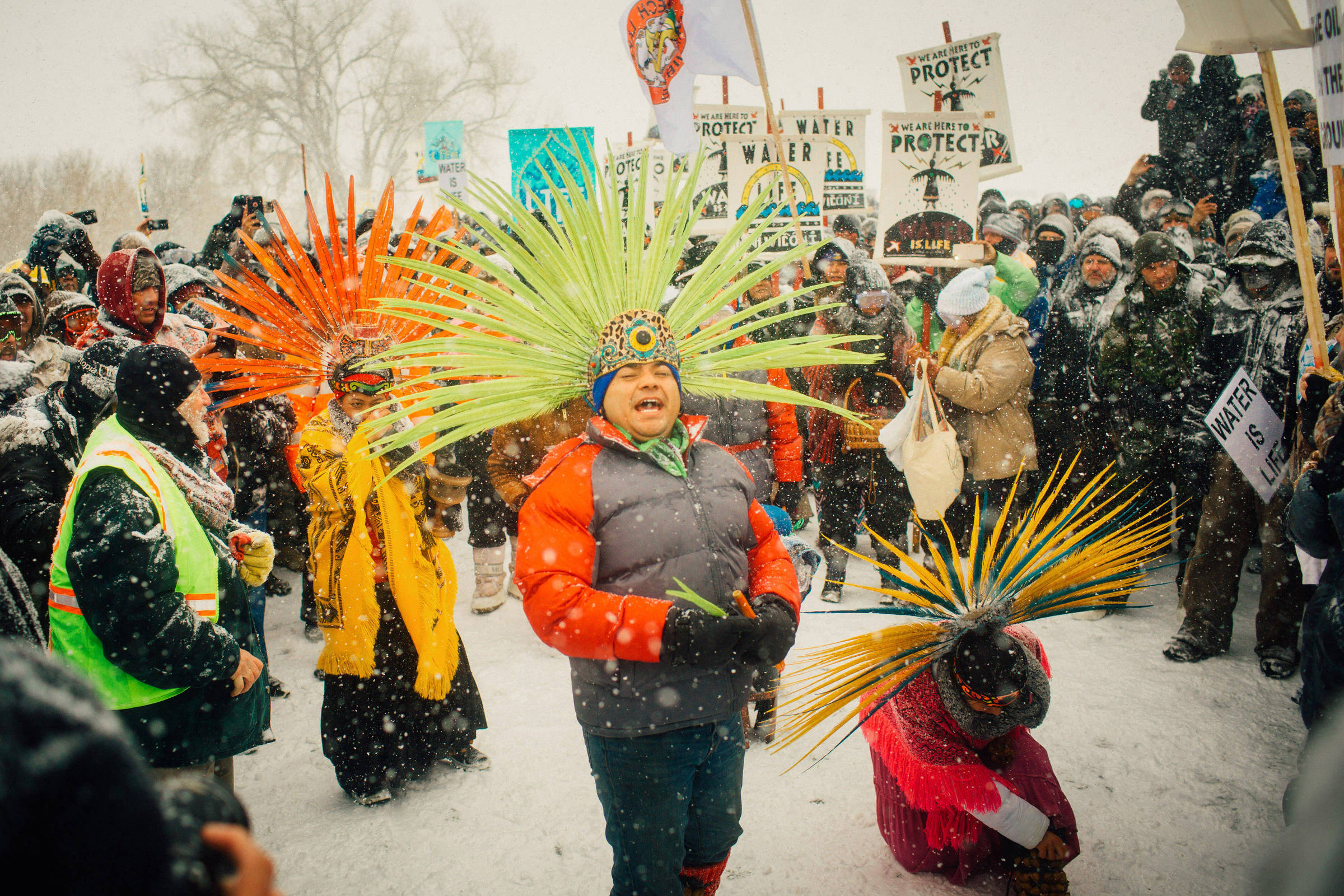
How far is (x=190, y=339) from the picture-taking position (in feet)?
13.9

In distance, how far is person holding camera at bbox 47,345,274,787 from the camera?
191cm

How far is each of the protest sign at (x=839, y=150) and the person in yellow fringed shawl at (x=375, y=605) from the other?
482 centimetres

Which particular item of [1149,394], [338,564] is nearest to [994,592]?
[338,564]

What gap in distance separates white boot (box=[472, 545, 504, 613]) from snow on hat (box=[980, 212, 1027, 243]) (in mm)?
5702

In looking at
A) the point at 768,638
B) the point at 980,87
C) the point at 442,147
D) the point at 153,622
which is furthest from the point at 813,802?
the point at 442,147

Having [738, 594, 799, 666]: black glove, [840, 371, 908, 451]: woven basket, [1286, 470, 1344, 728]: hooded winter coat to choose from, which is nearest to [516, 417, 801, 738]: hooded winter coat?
[738, 594, 799, 666]: black glove

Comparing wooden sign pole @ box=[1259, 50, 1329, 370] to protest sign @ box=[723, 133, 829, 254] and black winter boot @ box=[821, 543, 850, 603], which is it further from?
protest sign @ box=[723, 133, 829, 254]

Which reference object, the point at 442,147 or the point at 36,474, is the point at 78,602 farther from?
the point at 442,147

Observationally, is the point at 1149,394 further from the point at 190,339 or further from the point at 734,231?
the point at 190,339

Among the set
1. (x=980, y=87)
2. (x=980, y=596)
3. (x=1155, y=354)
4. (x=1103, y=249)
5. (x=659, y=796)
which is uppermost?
(x=980, y=87)

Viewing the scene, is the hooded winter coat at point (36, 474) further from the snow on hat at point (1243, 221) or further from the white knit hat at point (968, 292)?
the snow on hat at point (1243, 221)

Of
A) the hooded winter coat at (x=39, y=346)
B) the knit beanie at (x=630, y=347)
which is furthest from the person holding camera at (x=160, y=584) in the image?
the hooded winter coat at (x=39, y=346)

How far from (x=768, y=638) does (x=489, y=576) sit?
3.63m

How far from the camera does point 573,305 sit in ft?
7.19
